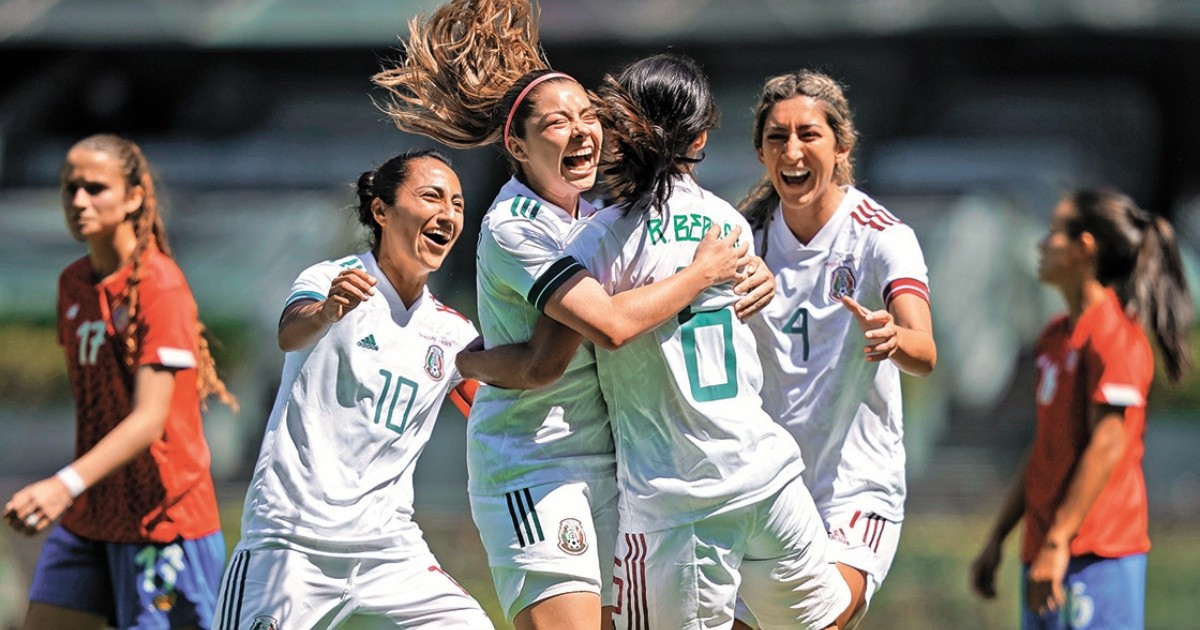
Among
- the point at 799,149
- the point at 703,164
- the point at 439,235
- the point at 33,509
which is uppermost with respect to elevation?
the point at 703,164

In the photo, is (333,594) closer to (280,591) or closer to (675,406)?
(280,591)

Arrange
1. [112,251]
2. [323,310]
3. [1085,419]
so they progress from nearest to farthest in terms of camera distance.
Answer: [323,310]
[112,251]
[1085,419]

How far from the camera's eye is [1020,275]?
341 inches

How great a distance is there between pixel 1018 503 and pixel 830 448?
1400mm

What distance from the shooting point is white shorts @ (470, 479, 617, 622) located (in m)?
3.47

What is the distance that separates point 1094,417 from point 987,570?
2.39ft

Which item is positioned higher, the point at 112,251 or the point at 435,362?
the point at 112,251

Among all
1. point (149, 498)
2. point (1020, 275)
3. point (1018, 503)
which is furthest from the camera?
point (1020, 275)

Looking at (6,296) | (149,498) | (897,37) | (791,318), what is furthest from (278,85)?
(791,318)

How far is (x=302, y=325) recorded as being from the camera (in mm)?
3832

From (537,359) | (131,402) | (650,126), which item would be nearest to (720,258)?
(650,126)

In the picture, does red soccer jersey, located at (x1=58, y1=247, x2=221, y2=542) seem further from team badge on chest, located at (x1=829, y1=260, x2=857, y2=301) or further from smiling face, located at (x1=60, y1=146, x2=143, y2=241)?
team badge on chest, located at (x1=829, y1=260, x2=857, y2=301)

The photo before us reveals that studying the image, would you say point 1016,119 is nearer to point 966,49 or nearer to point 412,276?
point 966,49

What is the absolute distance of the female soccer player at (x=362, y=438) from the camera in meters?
3.88
